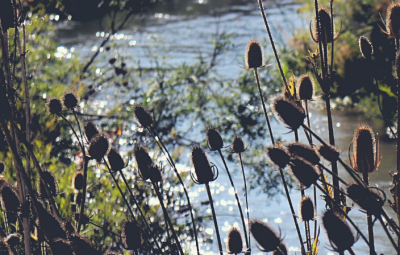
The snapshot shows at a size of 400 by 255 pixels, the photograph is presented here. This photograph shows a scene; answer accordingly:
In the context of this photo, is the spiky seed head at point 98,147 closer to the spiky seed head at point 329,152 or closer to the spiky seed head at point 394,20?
the spiky seed head at point 329,152

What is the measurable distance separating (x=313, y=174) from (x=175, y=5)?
29.9 feet

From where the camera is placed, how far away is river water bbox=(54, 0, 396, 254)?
3.04 metres

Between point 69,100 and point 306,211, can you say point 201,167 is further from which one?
point 69,100

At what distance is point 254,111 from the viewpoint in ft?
9.28

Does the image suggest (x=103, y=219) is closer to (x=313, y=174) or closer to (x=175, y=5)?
(x=313, y=174)

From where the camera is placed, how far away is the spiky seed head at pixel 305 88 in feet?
3.53

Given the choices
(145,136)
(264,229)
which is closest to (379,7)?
(145,136)

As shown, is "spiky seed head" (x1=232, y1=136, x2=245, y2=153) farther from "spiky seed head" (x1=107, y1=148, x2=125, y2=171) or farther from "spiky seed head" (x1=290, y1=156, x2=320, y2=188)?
"spiky seed head" (x1=290, y1=156, x2=320, y2=188)

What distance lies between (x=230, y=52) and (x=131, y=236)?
4993mm

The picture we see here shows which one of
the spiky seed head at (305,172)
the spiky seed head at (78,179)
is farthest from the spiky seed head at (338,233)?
the spiky seed head at (78,179)

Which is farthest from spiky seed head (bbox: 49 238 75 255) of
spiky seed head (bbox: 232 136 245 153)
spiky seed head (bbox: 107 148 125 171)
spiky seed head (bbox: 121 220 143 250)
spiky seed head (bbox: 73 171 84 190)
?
spiky seed head (bbox: 73 171 84 190)

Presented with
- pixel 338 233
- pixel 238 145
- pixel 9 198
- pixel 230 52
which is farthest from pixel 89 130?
pixel 230 52

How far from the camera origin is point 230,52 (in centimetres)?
578

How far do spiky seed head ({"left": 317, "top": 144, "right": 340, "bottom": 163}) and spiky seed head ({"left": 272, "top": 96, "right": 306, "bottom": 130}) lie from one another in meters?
0.05
